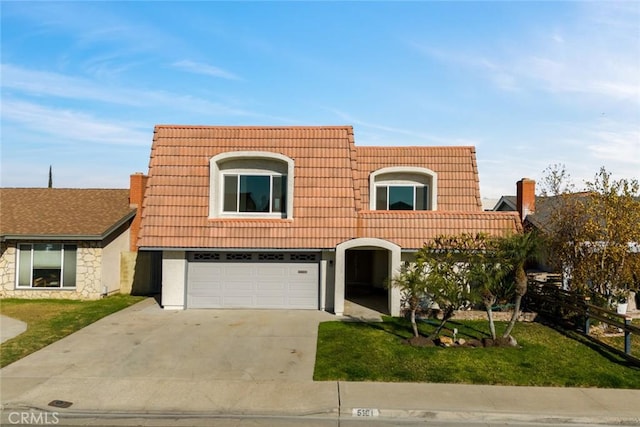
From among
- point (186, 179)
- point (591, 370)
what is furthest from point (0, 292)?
point (591, 370)

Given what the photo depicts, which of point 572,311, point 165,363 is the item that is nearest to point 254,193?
point 165,363

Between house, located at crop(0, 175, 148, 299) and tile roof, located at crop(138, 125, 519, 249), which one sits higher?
tile roof, located at crop(138, 125, 519, 249)

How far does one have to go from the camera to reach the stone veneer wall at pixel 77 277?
1884cm

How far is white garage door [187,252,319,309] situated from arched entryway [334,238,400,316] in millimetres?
1234

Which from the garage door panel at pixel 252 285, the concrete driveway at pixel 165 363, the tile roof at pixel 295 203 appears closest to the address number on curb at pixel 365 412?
the concrete driveway at pixel 165 363

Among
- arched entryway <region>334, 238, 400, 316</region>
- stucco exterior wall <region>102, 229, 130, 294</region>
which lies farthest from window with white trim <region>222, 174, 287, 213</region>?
stucco exterior wall <region>102, 229, 130, 294</region>

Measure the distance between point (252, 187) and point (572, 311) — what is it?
39.3 ft

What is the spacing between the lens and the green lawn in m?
12.0

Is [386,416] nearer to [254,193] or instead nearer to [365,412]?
[365,412]

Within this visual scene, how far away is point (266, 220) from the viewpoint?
56.9 ft

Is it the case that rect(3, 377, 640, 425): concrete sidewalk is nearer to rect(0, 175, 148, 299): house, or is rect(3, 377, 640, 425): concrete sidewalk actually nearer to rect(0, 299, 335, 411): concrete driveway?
rect(0, 299, 335, 411): concrete driveway

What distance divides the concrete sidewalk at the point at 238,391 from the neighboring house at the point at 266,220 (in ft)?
15.0
